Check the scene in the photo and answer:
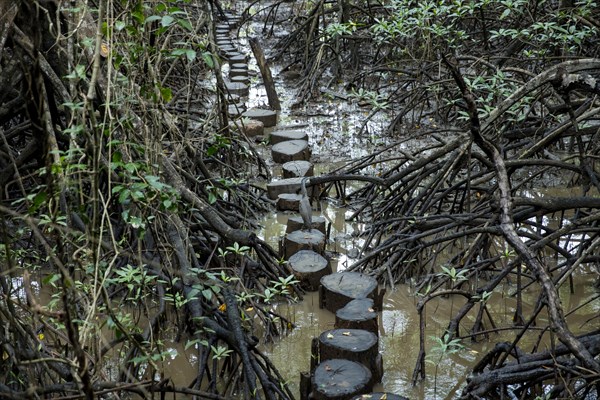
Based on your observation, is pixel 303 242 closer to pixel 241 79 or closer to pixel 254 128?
pixel 254 128

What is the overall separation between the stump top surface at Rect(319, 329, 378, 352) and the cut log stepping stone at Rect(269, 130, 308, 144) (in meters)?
3.59

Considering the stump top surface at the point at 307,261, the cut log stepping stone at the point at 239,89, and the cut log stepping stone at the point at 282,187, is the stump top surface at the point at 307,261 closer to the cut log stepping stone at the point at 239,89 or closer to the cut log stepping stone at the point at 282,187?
the cut log stepping stone at the point at 282,187

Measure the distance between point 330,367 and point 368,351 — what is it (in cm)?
23

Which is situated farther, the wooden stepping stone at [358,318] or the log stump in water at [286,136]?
the log stump in water at [286,136]

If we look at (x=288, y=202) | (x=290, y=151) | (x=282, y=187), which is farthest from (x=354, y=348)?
(x=290, y=151)

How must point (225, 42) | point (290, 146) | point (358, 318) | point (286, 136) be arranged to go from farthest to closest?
point (225, 42), point (286, 136), point (290, 146), point (358, 318)

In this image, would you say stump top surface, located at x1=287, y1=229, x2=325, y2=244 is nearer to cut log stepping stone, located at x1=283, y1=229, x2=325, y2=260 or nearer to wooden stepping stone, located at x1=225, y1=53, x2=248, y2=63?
cut log stepping stone, located at x1=283, y1=229, x2=325, y2=260

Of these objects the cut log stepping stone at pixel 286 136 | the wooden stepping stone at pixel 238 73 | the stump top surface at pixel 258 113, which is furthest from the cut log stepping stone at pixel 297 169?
the wooden stepping stone at pixel 238 73

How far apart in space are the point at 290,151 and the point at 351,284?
2.68 m

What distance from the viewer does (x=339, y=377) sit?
10.9 feet

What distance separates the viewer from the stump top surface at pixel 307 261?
15.0 feet

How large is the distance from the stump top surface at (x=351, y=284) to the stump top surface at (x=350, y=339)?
0.43 meters

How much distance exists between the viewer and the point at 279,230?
220 inches

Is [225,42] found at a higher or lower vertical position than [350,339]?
higher
